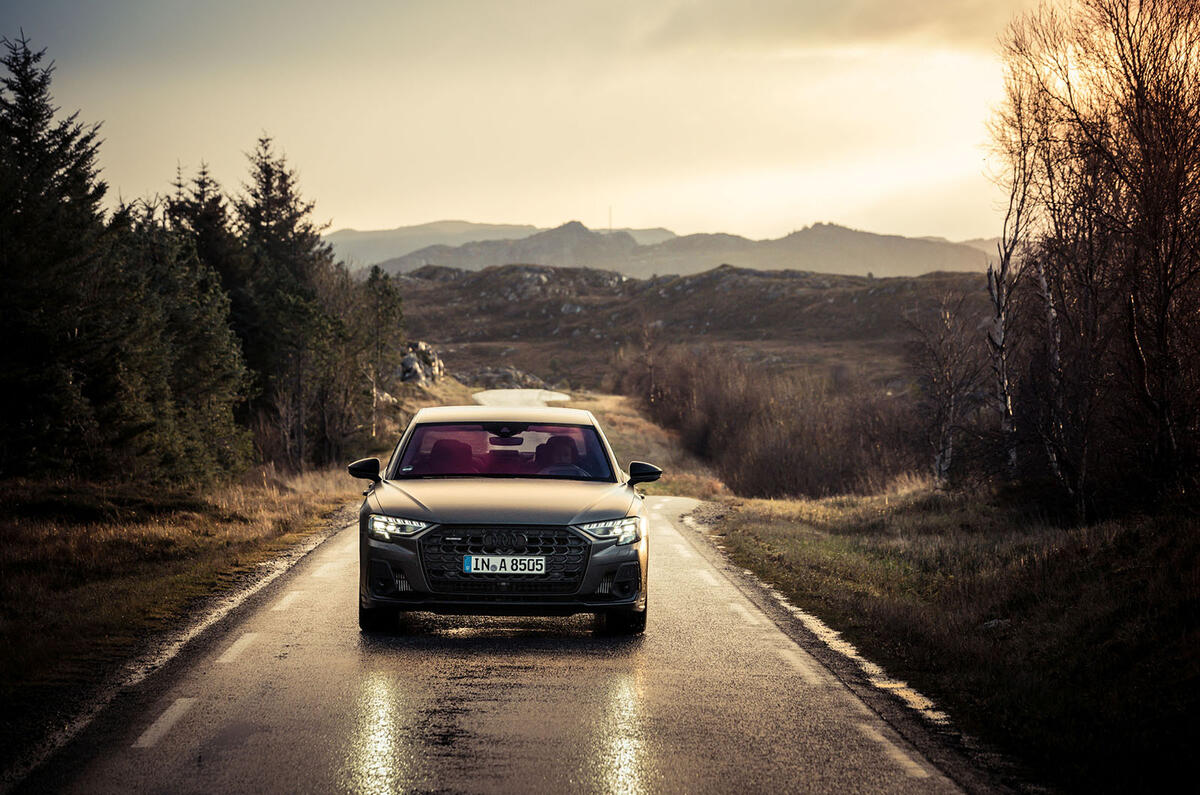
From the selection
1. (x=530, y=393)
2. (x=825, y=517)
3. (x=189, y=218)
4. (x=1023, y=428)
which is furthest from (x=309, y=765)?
(x=530, y=393)

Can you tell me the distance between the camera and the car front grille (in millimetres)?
8102

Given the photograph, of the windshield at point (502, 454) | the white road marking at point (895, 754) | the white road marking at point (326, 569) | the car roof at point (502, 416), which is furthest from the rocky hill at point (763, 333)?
the white road marking at point (895, 754)

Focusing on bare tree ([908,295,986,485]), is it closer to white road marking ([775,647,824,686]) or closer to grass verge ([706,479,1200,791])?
grass verge ([706,479,1200,791])

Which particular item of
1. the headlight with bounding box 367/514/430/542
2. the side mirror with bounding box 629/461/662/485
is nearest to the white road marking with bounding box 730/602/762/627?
the side mirror with bounding box 629/461/662/485

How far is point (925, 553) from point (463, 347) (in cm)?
15992

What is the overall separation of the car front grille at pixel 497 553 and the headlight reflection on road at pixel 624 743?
1122mm

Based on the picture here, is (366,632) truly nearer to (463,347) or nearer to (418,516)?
(418,516)

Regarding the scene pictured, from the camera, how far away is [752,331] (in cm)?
17575

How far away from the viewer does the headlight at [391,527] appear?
27.0 feet

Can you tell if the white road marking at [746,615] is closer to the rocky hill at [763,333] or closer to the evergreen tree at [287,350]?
the evergreen tree at [287,350]

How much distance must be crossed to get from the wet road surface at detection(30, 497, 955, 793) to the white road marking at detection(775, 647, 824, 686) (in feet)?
0.07

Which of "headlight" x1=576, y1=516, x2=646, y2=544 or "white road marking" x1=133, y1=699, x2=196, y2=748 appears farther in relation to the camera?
"headlight" x1=576, y1=516, x2=646, y2=544

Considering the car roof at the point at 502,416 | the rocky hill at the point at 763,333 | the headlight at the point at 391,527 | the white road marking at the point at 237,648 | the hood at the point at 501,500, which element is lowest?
the white road marking at the point at 237,648

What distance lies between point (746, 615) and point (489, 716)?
4.37 m
